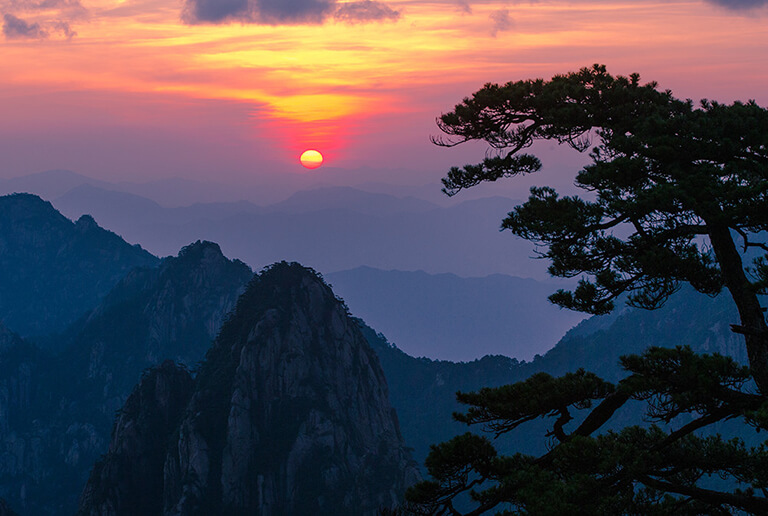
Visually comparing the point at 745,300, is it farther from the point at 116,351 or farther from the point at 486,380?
the point at 116,351

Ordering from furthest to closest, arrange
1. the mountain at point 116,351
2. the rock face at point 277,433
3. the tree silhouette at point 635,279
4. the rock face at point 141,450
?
1. the mountain at point 116,351
2. the rock face at point 141,450
3. the rock face at point 277,433
4. the tree silhouette at point 635,279

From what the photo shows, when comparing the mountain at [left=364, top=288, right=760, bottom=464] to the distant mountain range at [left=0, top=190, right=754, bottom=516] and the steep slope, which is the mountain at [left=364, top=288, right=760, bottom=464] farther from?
the steep slope

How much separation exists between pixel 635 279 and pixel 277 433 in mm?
86505

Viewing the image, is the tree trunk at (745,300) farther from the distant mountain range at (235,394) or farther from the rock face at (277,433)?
the rock face at (277,433)

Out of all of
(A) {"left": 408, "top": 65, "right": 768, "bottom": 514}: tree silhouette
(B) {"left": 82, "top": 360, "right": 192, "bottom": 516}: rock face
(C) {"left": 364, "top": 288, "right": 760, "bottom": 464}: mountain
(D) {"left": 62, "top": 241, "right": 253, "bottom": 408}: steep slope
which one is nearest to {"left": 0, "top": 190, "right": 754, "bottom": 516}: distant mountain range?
(B) {"left": 82, "top": 360, "right": 192, "bottom": 516}: rock face

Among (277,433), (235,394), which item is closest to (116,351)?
(235,394)

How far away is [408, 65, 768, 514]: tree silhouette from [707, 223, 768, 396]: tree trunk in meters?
0.04

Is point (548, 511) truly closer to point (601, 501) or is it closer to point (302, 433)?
point (601, 501)

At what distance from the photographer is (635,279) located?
1800 cm

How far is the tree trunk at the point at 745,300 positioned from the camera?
17359mm

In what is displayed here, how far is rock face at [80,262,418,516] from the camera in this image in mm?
93312

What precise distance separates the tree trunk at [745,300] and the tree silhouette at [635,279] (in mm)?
40

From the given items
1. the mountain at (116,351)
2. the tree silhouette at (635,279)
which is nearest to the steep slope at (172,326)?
the mountain at (116,351)

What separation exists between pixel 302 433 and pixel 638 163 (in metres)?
85.4
